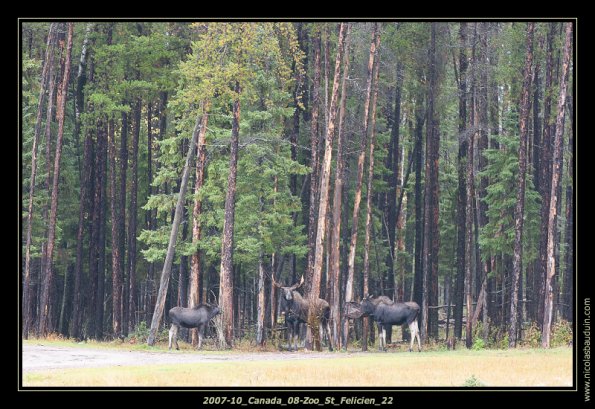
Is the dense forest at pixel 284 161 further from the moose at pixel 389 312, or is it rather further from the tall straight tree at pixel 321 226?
the moose at pixel 389 312

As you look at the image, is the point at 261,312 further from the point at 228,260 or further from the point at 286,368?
the point at 286,368

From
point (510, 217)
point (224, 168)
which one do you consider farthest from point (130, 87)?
point (510, 217)

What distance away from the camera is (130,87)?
48.5 metres

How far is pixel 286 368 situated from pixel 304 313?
9669 mm

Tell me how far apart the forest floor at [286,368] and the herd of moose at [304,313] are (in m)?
2.32

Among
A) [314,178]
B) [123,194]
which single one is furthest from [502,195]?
[123,194]

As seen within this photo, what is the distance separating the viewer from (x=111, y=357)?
110ft

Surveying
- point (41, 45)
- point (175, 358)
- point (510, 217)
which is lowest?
point (175, 358)

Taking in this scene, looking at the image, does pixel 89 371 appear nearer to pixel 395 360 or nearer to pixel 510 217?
pixel 395 360

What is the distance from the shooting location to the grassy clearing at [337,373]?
2645 centimetres

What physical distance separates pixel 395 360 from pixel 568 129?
88.3 ft

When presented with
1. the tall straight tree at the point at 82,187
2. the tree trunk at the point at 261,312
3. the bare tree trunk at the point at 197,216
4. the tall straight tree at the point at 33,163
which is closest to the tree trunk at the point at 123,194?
the tall straight tree at the point at 82,187

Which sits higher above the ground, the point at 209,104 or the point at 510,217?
the point at 209,104

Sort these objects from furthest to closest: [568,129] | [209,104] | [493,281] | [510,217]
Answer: [568,129] → [493,281] → [510,217] → [209,104]
